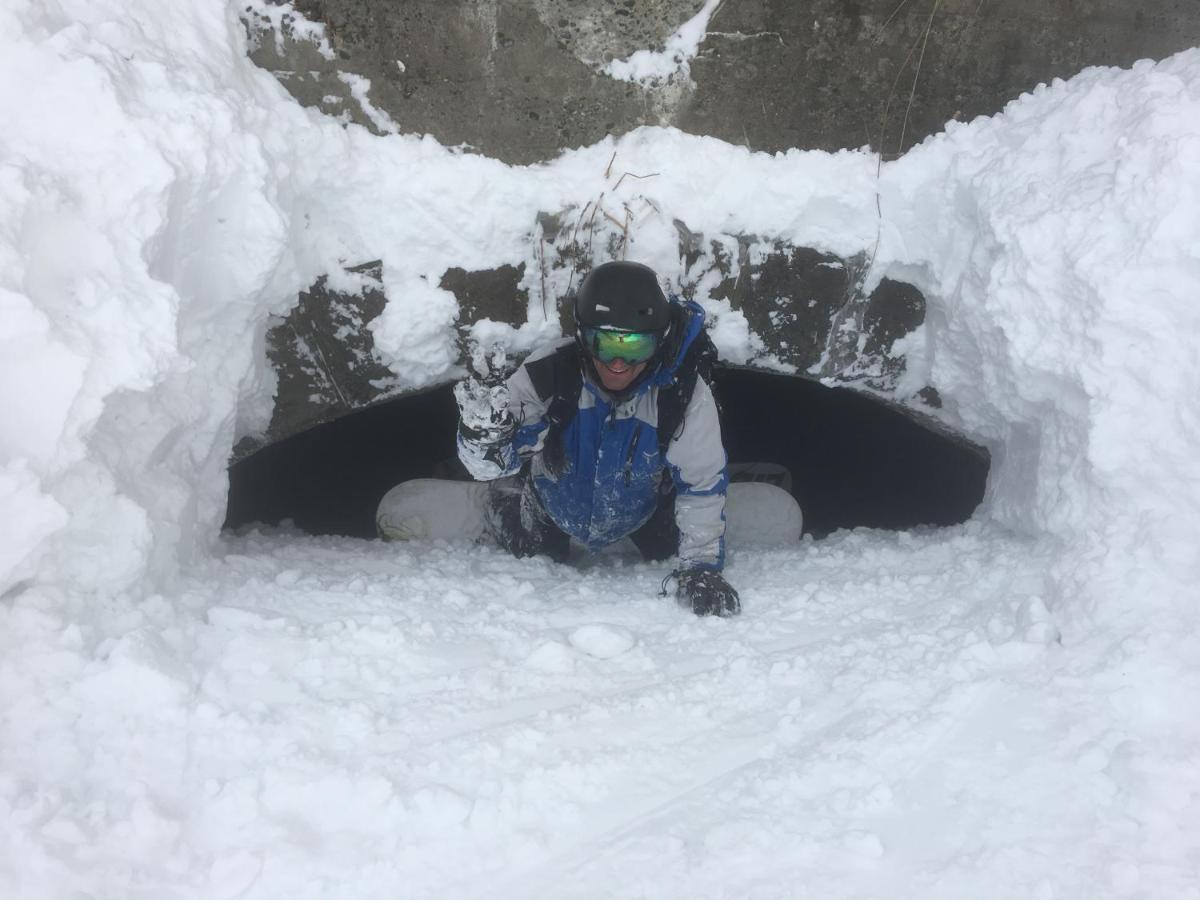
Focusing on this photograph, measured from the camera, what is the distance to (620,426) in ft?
11.8

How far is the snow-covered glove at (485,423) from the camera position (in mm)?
3293

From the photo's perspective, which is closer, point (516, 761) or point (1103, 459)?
point (516, 761)

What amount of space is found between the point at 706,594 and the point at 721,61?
2.14m

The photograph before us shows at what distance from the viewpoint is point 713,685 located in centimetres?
287

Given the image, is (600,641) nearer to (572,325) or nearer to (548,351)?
(548,351)

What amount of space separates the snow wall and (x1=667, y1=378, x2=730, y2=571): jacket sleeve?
18.0 inches

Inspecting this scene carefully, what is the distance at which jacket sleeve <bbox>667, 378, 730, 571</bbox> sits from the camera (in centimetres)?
355

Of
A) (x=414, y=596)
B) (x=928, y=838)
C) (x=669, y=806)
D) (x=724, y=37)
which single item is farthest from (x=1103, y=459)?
(x=414, y=596)

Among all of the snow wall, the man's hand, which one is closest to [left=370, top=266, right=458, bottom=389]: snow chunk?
the snow wall

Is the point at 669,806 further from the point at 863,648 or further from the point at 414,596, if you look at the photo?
the point at 414,596

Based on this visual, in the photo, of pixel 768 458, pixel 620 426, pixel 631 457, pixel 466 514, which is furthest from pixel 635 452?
pixel 768 458

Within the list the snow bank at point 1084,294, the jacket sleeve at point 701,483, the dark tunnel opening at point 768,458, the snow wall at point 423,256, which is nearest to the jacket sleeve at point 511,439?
the snow wall at point 423,256

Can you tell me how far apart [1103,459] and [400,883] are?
254cm

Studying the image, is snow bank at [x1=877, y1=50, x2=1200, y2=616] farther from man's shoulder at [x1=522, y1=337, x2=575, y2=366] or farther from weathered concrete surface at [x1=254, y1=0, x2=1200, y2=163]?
man's shoulder at [x1=522, y1=337, x2=575, y2=366]
